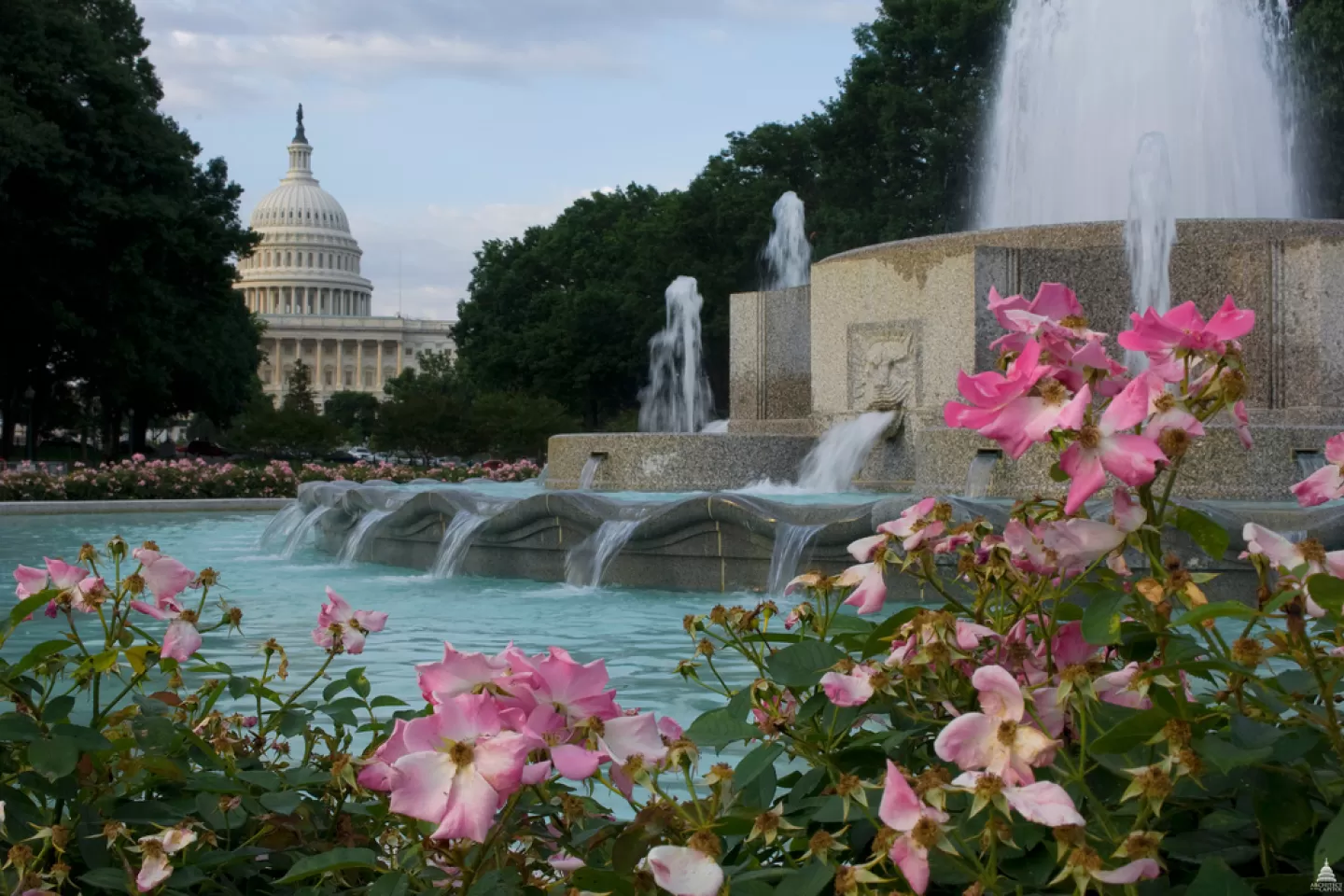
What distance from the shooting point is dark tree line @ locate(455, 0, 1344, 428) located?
29266 mm

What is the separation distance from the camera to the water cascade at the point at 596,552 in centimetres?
870

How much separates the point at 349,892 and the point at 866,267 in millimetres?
11171

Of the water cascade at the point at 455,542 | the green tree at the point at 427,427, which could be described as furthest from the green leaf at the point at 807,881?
the green tree at the point at 427,427

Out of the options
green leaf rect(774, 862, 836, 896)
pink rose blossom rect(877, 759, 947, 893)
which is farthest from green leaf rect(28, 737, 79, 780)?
pink rose blossom rect(877, 759, 947, 893)

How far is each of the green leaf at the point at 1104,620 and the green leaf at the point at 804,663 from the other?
0.31m

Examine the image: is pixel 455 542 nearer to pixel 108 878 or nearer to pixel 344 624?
pixel 344 624

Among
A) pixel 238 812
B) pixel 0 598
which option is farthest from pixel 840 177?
pixel 238 812

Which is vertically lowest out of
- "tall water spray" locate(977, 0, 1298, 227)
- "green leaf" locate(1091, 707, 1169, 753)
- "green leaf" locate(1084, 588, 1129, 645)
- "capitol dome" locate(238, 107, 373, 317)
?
"green leaf" locate(1091, 707, 1169, 753)

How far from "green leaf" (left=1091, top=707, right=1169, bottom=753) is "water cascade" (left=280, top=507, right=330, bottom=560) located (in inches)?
440

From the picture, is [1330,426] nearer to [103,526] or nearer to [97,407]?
[103,526]

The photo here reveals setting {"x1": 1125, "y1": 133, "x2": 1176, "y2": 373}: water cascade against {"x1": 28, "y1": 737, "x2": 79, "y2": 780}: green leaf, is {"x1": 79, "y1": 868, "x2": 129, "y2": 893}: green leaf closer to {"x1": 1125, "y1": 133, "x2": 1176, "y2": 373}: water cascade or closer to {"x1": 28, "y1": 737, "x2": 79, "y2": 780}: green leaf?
{"x1": 28, "y1": 737, "x2": 79, "y2": 780}: green leaf

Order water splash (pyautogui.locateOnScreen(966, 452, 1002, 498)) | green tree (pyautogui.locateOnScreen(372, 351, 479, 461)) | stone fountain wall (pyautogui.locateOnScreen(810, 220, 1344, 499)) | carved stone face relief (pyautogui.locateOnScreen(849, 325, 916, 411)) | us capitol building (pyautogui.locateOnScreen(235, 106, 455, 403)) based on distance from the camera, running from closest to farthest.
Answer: water splash (pyautogui.locateOnScreen(966, 452, 1002, 498))
stone fountain wall (pyautogui.locateOnScreen(810, 220, 1344, 499))
carved stone face relief (pyautogui.locateOnScreen(849, 325, 916, 411))
green tree (pyautogui.locateOnScreen(372, 351, 479, 461))
us capitol building (pyautogui.locateOnScreen(235, 106, 455, 403))

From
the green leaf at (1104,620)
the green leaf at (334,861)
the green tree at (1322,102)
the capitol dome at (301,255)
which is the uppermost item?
the capitol dome at (301,255)

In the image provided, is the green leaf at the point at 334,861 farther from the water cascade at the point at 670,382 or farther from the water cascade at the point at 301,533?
the water cascade at the point at 670,382
